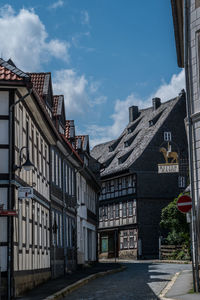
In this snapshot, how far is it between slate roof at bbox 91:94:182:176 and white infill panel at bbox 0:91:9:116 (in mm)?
43918

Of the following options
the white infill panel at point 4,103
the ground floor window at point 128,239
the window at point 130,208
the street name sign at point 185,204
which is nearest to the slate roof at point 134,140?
the window at point 130,208

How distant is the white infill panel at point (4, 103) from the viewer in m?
17.8

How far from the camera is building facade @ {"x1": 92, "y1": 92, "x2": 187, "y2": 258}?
6022 centimetres

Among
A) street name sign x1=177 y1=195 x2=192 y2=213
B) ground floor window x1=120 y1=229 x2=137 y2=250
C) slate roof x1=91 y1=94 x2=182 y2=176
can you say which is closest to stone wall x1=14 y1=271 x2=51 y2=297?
street name sign x1=177 y1=195 x2=192 y2=213

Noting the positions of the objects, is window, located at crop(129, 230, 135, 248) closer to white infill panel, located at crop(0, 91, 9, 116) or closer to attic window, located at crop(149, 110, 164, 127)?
attic window, located at crop(149, 110, 164, 127)

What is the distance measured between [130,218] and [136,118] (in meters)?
15.8

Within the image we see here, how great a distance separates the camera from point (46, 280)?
23844mm

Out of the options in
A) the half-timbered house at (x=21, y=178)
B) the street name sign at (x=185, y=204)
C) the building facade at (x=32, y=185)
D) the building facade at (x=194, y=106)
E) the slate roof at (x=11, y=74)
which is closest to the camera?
the street name sign at (x=185, y=204)

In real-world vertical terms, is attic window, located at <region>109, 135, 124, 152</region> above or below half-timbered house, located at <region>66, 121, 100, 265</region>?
above

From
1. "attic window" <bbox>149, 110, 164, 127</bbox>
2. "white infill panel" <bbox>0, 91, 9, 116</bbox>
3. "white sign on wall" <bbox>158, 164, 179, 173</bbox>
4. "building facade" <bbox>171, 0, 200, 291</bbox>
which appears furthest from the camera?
"attic window" <bbox>149, 110, 164, 127</bbox>

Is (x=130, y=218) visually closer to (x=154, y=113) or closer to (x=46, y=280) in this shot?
(x=154, y=113)

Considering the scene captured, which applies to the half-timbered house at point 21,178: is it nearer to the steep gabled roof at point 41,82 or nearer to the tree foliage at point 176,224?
the steep gabled roof at point 41,82

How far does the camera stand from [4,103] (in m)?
17.9

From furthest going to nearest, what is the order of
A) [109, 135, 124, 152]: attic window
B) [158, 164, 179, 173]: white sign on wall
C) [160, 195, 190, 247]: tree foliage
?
[109, 135, 124, 152]: attic window → [160, 195, 190, 247]: tree foliage → [158, 164, 179, 173]: white sign on wall
